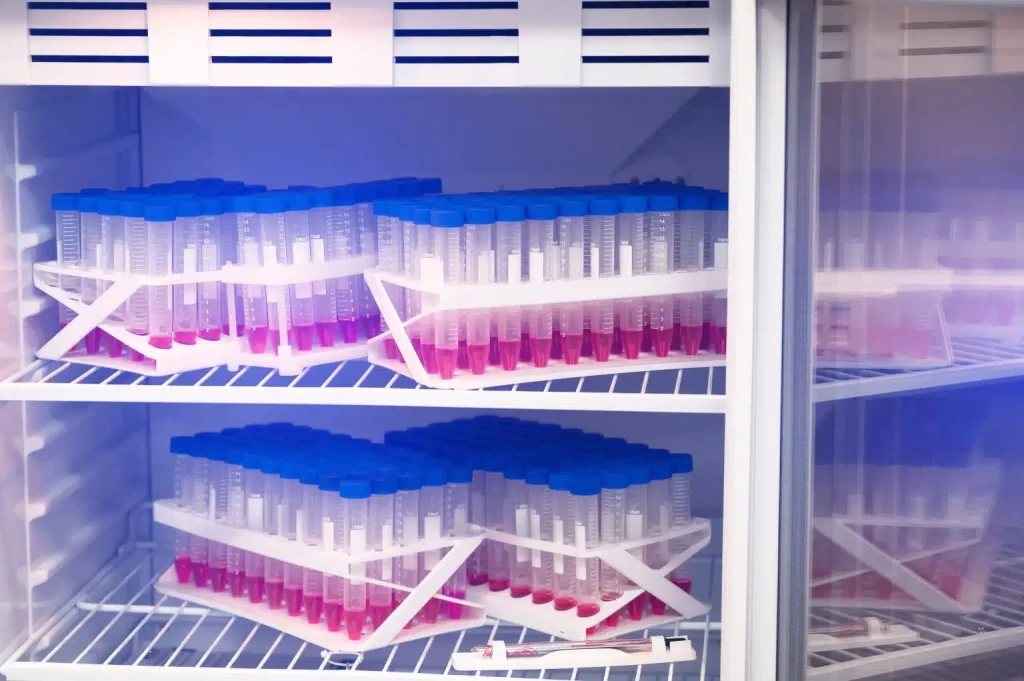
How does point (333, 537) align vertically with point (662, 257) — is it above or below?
below

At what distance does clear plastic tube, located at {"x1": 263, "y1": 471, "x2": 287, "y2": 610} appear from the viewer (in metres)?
1.85

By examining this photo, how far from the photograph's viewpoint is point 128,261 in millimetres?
1743

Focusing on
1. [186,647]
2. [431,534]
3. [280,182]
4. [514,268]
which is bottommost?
[186,647]

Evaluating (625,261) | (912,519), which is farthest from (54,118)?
(912,519)

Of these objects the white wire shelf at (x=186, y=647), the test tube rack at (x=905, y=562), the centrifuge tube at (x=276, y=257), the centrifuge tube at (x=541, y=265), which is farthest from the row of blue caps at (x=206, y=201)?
the test tube rack at (x=905, y=562)

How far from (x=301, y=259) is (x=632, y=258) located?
0.47 m

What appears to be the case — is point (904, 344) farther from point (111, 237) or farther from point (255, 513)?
point (111, 237)

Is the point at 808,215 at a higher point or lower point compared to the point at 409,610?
higher

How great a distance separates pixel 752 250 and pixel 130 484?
4.34 ft

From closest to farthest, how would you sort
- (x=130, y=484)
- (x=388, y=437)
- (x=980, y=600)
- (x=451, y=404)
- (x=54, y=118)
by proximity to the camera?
(x=980, y=600)
(x=451, y=404)
(x=54, y=118)
(x=388, y=437)
(x=130, y=484)

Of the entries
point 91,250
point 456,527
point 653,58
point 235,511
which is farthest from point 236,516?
point 653,58

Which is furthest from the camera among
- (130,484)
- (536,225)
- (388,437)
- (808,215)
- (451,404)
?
(130,484)

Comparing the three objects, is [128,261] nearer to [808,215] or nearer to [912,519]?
[808,215]

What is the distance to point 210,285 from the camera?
1.79 meters
